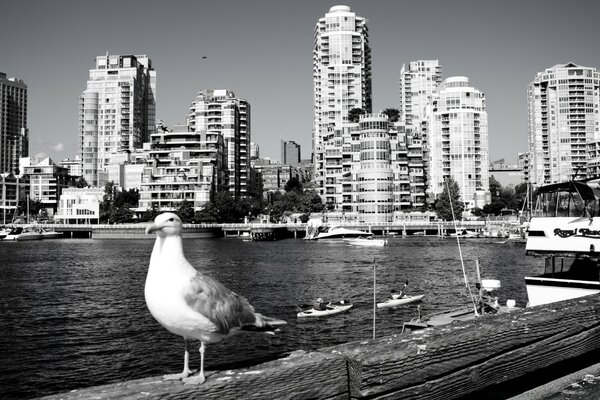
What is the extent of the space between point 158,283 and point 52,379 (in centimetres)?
2092

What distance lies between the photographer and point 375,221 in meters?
154

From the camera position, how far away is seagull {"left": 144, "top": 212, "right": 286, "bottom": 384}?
165 inches

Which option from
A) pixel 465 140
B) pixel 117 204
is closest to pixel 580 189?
pixel 117 204

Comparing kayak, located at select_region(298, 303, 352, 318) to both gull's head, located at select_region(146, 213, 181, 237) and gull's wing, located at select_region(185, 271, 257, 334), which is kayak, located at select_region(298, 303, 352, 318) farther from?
gull's head, located at select_region(146, 213, 181, 237)

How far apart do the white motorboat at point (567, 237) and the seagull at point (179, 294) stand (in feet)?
48.1

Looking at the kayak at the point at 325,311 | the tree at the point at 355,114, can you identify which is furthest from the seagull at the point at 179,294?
the tree at the point at 355,114

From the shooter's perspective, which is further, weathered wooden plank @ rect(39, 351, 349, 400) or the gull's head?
the gull's head

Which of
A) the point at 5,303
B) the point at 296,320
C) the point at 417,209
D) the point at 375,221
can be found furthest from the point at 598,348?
the point at 417,209

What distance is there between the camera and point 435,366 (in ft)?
12.3

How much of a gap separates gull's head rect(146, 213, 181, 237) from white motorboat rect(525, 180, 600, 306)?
49.2 feet

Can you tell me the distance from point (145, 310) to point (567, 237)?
2775cm

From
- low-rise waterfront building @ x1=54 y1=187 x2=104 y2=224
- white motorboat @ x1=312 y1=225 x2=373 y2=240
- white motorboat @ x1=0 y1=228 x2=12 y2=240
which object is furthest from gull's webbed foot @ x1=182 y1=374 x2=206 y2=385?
low-rise waterfront building @ x1=54 y1=187 x2=104 y2=224

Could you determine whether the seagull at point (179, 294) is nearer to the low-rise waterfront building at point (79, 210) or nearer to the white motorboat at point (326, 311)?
the white motorboat at point (326, 311)

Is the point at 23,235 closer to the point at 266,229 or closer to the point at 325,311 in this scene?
the point at 266,229
